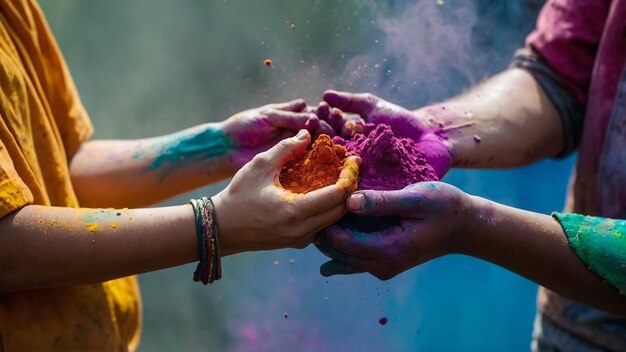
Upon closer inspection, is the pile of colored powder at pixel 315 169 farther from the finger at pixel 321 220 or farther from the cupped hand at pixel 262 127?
the cupped hand at pixel 262 127

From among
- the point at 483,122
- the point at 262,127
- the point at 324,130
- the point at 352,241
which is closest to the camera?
the point at 352,241

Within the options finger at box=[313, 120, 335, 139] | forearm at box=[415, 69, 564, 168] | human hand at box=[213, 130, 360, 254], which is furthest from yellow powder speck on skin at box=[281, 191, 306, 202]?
forearm at box=[415, 69, 564, 168]

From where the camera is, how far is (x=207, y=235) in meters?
1.24

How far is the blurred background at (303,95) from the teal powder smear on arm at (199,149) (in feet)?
0.87

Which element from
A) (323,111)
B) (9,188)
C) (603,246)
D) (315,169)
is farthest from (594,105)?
(9,188)

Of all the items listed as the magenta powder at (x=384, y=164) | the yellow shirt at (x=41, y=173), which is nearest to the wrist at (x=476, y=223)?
the magenta powder at (x=384, y=164)

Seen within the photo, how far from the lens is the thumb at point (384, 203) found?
49.2 inches

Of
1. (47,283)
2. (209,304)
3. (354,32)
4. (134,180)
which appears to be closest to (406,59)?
(354,32)

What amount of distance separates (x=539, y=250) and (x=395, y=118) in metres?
0.47

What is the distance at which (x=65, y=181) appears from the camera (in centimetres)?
144

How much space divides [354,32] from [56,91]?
2.64 ft

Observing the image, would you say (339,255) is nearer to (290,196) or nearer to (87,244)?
(290,196)

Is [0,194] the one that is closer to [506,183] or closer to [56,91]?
[56,91]

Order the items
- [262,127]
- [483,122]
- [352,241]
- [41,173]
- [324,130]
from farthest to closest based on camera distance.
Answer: [483,122]
[262,127]
[324,130]
[41,173]
[352,241]
